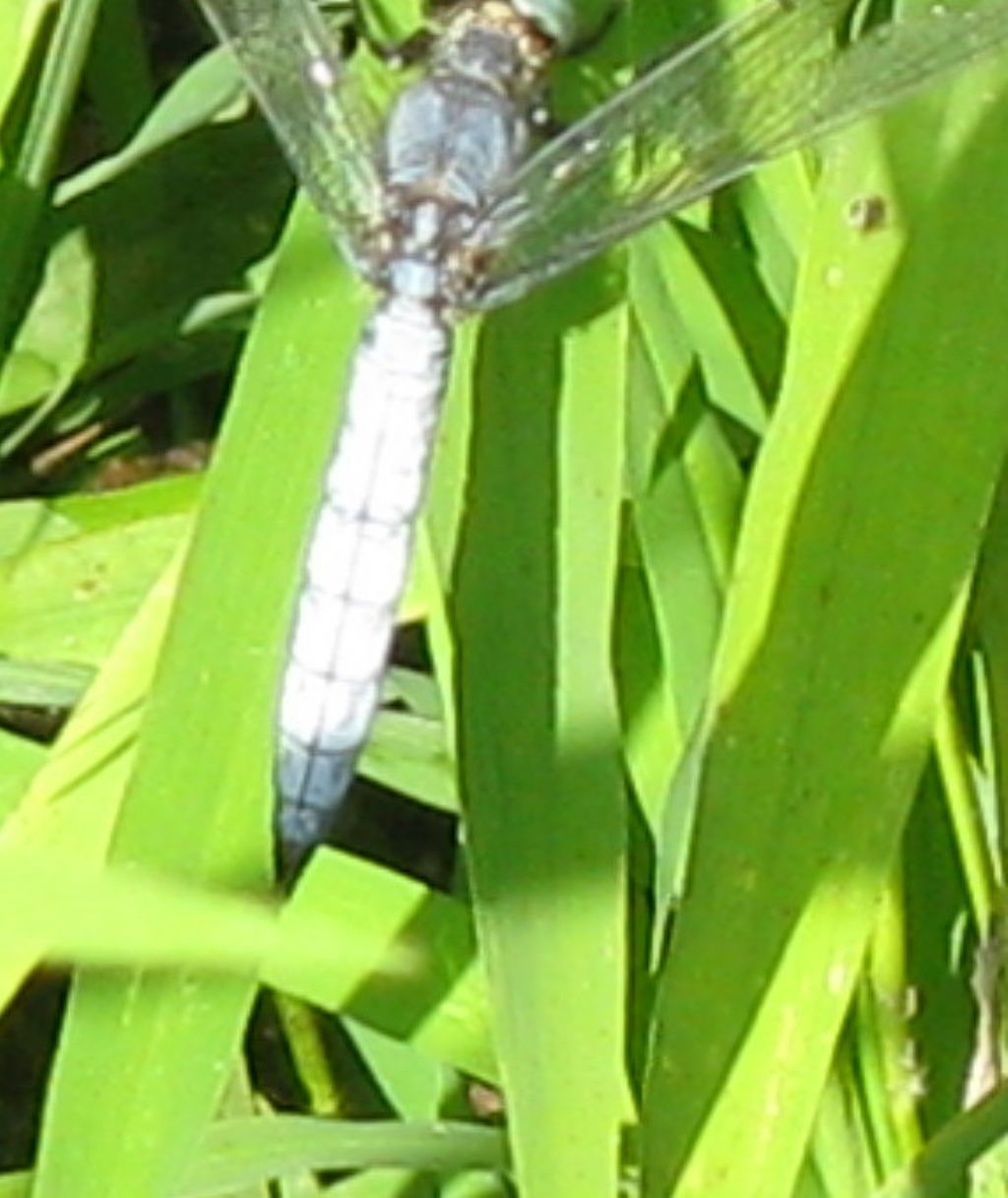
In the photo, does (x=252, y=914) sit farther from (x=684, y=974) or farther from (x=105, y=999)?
(x=684, y=974)

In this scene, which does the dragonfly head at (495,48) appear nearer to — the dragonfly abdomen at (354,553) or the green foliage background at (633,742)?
the green foliage background at (633,742)

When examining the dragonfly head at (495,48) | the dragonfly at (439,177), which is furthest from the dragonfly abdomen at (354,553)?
the dragonfly head at (495,48)

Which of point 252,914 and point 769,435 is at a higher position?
point 769,435

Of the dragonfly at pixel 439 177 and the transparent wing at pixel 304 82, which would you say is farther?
the transparent wing at pixel 304 82

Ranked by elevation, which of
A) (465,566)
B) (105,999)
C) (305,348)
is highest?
(305,348)

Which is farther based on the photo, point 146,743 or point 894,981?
point 894,981

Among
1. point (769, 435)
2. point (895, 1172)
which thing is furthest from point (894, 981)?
point (769, 435)
